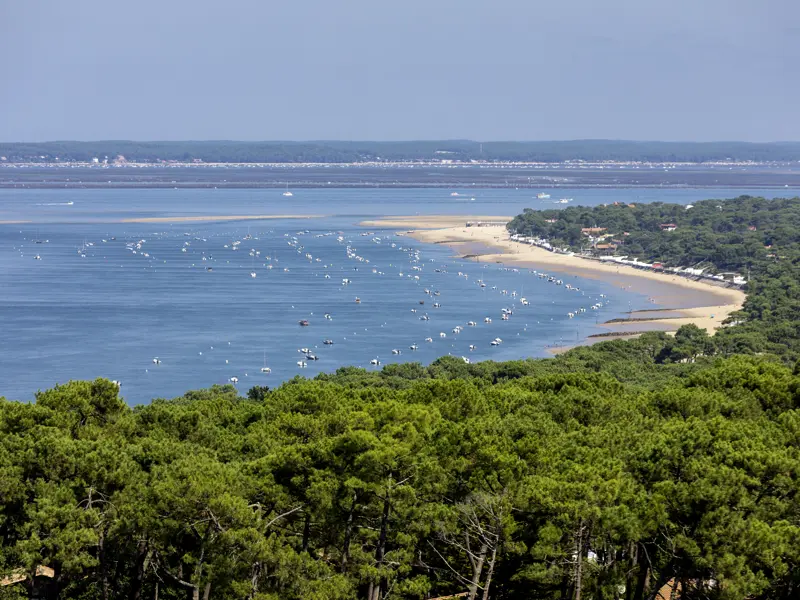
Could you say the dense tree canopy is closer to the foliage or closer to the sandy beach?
the foliage

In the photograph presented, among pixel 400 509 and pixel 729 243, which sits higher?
pixel 400 509

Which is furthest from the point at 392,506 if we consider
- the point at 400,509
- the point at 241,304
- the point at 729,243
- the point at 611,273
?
the point at 729,243

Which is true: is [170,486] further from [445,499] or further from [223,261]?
[223,261]

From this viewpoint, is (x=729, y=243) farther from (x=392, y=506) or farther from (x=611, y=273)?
(x=392, y=506)

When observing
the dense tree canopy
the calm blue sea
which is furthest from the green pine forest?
the calm blue sea

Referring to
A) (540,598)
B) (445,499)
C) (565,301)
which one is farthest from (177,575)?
(565,301)

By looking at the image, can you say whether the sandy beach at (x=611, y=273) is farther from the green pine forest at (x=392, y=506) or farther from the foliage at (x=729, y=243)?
the green pine forest at (x=392, y=506)
